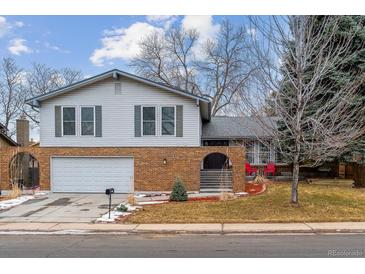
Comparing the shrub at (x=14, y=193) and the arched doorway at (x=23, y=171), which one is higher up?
the arched doorway at (x=23, y=171)

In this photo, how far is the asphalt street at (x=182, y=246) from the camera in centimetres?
756

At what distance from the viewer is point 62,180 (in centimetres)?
1944

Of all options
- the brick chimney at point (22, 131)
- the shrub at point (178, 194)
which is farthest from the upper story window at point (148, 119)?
the brick chimney at point (22, 131)

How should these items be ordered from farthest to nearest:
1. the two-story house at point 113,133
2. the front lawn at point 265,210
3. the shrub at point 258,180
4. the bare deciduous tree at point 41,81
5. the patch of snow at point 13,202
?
the bare deciduous tree at point 41,81 < the shrub at point 258,180 < the two-story house at point 113,133 < the patch of snow at point 13,202 < the front lawn at point 265,210

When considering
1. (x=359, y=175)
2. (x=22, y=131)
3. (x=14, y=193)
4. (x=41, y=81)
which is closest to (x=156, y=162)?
(x=14, y=193)

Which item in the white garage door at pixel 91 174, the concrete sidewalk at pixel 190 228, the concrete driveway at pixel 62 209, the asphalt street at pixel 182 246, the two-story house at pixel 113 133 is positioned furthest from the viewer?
the white garage door at pixel 91 174

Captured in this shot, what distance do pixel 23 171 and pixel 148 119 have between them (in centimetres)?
913

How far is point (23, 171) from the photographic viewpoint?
2177 centimetres

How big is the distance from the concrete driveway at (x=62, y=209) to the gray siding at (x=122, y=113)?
10.4 feet

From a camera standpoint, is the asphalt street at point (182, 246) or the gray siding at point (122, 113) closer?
the asphalt street at point (182, 246)

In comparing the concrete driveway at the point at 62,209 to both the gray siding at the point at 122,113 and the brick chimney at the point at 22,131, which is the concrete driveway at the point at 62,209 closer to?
the gray siding at the point at 122,113

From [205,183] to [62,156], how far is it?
8.33 meters

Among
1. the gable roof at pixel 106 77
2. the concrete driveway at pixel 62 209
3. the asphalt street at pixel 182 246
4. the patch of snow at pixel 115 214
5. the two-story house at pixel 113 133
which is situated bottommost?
the concrete driveway at pixel 62 209

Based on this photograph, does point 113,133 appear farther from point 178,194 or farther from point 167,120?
point 178,194
